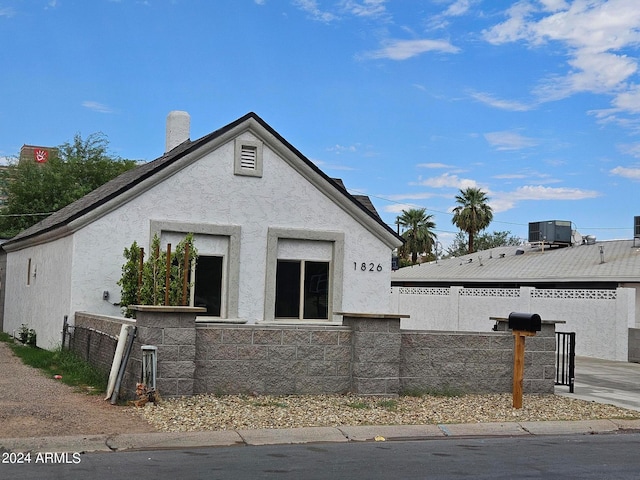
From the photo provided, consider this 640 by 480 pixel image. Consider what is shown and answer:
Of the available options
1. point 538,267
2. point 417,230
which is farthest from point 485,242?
point 538,267

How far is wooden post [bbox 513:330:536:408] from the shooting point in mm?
11945

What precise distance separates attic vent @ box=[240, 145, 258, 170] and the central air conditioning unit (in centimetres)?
1953

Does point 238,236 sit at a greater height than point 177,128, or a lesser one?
lesser

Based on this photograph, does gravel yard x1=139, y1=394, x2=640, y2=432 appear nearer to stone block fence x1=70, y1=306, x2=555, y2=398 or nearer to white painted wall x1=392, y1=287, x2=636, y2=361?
stone block fence x1=70, y1=306, x2=555, y2=398

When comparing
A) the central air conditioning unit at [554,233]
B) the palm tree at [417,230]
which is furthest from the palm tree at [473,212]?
the central air conditioning unit at [554,233]

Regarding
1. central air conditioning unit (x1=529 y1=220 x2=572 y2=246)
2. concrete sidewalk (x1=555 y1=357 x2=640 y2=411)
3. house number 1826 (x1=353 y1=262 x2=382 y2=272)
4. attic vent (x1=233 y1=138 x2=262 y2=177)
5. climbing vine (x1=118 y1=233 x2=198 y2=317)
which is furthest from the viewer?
central air conditioning unit (x1=529 y1=220 x2=572 y2=246)

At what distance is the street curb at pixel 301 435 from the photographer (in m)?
8.62

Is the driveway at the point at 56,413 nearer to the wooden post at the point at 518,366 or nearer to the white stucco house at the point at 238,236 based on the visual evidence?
the white stucco house at the point at 238,236

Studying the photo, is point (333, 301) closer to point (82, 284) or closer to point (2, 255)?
point (82, 284)

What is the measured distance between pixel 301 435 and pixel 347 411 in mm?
1543

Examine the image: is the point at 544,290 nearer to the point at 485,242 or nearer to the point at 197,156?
the point at 197,156

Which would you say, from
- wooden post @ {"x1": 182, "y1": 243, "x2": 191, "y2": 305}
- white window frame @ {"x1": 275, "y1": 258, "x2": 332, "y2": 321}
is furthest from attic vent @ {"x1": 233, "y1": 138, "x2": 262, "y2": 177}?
wooden post @ {"x1": 182, "y1": 243, "x2": 191, "y2": 305}

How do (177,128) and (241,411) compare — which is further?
(177,128)

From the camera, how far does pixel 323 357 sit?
480 inches
